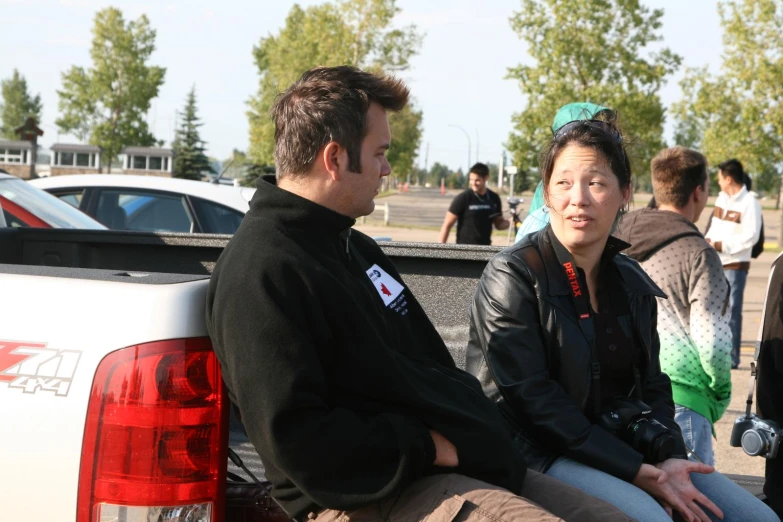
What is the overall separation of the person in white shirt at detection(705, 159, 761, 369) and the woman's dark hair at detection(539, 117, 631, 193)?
677cm

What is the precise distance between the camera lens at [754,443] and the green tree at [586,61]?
1198 inches

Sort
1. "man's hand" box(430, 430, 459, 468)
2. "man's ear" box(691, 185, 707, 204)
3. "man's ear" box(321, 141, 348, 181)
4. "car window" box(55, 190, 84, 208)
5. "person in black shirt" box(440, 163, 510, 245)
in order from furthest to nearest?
"person in black shirt" box(440, 163, 510, 245)
"car window" box(55, 190, 84, 208)
"man's ear" box(691, 185, 707, 204)
"man's ear" box(321, 141, 348, 181)
"man's hand" box(430, 430, 459, 468)

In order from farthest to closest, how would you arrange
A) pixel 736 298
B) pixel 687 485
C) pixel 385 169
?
pixel 736 298 → pixel 687 485 → pixel 385 169

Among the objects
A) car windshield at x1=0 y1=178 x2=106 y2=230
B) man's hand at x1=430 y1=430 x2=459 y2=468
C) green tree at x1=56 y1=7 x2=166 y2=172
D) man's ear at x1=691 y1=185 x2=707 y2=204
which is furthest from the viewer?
green tree at x1=56 y1=7 x2=166 y2=172

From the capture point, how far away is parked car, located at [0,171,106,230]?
5770 millimetres

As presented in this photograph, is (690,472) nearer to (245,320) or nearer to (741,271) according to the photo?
(245,320)

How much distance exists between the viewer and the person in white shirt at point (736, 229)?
30.9ft

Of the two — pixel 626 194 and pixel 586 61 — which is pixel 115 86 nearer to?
pixel 586 61

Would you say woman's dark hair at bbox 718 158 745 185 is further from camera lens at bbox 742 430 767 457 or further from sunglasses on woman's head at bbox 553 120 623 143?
camera lens at bbox 742 430 767 457

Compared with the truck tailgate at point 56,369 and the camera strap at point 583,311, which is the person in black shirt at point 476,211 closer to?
the camera strap at point 583,311

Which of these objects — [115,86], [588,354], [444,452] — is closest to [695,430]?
[588,354]

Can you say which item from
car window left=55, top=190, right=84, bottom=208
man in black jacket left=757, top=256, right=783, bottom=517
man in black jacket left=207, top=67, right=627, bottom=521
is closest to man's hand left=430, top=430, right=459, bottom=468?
man in black jacket left=207, top=67, right=627, bottom=521

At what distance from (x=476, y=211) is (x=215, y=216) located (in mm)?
4459

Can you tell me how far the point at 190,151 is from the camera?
254 ft
